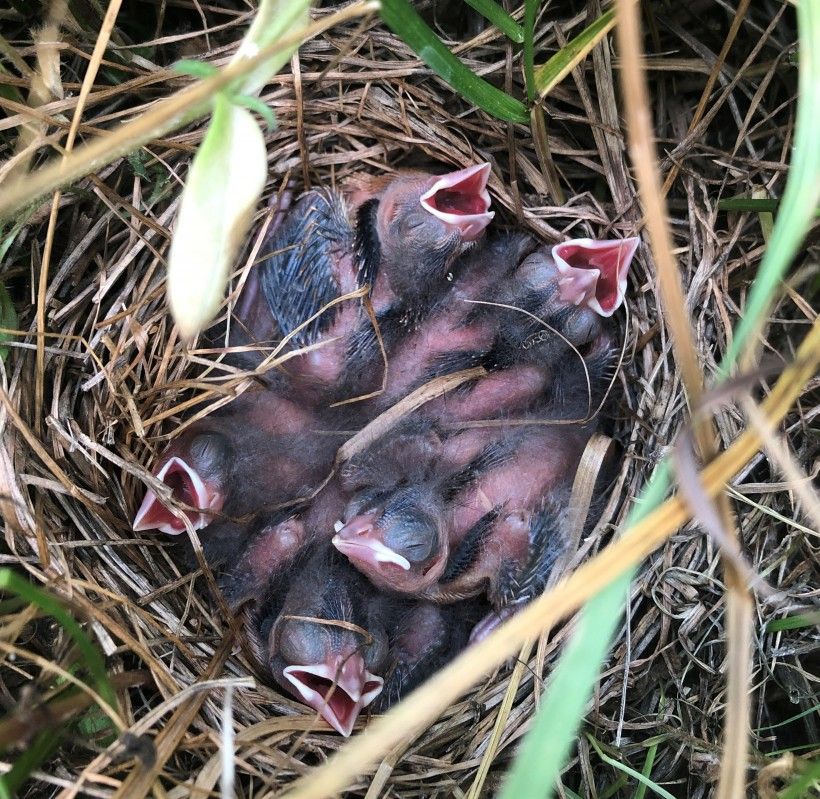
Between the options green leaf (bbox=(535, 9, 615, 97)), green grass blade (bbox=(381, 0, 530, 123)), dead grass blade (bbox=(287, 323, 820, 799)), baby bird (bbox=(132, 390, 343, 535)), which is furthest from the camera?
baby bird (bbox=(132, 390, 343, 535))

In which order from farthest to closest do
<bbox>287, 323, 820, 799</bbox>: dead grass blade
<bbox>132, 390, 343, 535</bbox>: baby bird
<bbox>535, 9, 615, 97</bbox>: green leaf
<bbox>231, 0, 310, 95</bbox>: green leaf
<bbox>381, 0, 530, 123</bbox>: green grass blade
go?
1. <bbox>132, 390, 343, 535</bbox>: baby bird
2. <bbox>535, 9, 615, 97</bbox>: green leaf
3. <bbox>381, 0, 530, 123</bbox>: green grass blade
4. <bbox>231, 0, 310, 95</bbox>: green leaf
5. <bbox>287, 323, 820, 799</bbox>: dead grass blade

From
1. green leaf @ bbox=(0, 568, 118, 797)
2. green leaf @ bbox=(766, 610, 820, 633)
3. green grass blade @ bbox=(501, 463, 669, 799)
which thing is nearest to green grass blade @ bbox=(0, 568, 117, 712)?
green leaf @ bbox=(0, 568, 118, 797)

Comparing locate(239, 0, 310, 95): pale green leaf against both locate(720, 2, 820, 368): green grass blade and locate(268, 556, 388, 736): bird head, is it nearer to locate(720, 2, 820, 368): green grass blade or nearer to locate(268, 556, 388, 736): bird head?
locate(720, 2, 820, 368): green grass blade

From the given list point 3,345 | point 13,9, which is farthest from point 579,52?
point 3,345

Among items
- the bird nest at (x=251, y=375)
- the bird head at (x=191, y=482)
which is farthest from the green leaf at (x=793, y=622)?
the bird head at (x=191, y=482)

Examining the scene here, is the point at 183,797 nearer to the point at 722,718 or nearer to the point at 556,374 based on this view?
the point at 722,718

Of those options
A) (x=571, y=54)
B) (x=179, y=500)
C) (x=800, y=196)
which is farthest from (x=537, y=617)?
(x=571, y=54)
